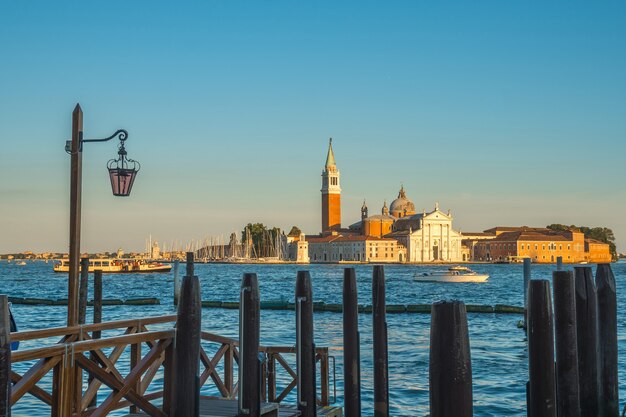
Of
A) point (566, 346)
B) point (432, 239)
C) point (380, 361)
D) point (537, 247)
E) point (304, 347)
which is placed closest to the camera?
point (566, 346)

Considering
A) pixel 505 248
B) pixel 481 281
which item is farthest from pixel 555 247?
pixel 481 281

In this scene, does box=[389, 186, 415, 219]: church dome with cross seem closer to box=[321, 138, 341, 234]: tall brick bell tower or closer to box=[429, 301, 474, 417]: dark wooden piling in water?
box=[321, 138, 341, 234]: tall brick bell tower

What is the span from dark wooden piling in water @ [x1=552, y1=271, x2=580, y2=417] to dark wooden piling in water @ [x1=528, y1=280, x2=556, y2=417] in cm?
96

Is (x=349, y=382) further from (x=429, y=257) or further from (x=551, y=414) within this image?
(x=429, y=257)

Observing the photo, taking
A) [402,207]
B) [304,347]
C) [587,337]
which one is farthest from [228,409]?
[402,207]

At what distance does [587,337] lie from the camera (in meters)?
7.34

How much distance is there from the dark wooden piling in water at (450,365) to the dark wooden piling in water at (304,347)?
2.56 m

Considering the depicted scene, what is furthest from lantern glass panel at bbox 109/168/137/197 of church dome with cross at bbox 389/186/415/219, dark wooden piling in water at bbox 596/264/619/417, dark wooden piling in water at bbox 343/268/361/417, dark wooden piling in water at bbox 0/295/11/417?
church dome with cross at bbox 389/186/415/219

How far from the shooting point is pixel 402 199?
13875 cm

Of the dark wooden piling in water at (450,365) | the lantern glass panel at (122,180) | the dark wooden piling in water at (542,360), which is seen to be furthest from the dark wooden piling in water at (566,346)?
the lantern glass panel at (122,180)

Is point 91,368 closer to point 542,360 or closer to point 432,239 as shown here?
point 542,360

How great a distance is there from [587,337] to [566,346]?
0.81 m

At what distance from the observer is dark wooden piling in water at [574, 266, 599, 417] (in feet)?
24.0

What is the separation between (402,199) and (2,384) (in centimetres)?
13563
